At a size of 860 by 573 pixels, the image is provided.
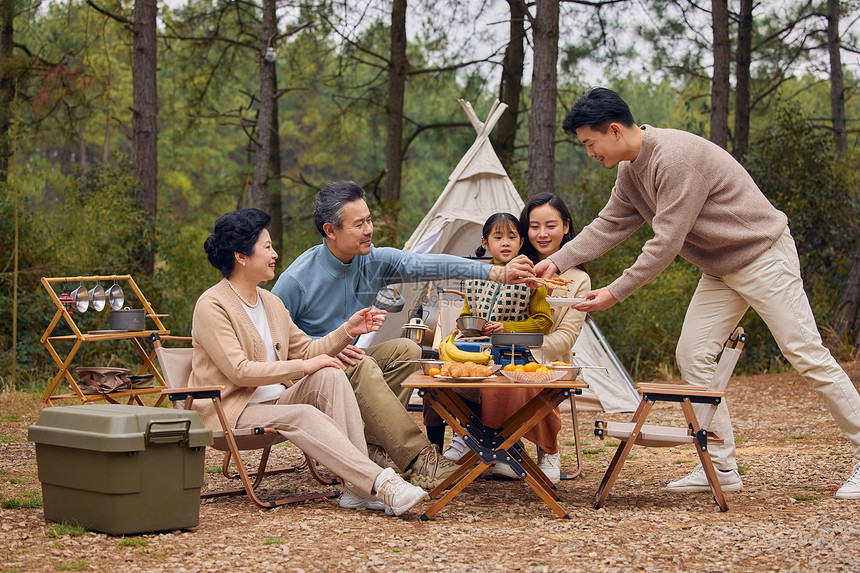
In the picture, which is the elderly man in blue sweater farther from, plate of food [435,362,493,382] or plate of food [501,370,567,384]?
plate of food [501,370,567,384]

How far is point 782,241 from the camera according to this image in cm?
371

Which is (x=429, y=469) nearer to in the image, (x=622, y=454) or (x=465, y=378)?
(x=465, y=378)

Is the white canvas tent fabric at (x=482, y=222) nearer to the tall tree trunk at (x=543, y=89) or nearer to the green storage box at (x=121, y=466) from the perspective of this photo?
the tall tree trunk at (x=543, y=89)

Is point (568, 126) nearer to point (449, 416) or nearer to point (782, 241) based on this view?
point (782, 241)

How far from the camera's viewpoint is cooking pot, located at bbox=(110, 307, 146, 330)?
5.80 meters

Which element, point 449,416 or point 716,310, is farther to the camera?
point 716,310

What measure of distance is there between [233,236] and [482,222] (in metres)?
3.78

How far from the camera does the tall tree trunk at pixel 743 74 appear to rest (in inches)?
503

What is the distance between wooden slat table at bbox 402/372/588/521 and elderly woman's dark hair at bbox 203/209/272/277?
898mm

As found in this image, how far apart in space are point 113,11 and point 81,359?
15.7 ft

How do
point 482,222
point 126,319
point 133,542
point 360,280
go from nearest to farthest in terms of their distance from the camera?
point 133,542
point 360,280
point 126,319
point 482,222

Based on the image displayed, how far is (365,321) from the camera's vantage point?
3.73 meters

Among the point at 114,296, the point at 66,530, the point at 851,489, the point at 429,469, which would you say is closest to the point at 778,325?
the point at 851,489

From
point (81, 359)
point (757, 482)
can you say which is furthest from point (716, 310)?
point (81, 359)
